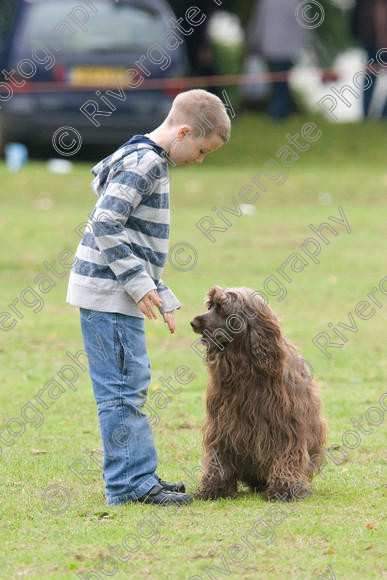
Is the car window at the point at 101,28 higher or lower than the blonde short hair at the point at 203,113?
higher

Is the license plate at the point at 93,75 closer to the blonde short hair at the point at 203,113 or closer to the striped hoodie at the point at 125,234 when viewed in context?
the striped hoodie at the point at 125,234

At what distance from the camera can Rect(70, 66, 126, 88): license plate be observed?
1536 cm

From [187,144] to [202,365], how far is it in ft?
11.6

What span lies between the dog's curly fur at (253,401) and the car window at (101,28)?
36.6ft

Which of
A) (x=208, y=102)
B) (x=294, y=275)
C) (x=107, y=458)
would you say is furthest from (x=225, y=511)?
(x=294, y=275)

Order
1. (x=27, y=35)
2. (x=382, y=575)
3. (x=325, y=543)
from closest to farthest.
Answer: (x=382, y=575)
(x=325, y=543)
(x=27, y=35)

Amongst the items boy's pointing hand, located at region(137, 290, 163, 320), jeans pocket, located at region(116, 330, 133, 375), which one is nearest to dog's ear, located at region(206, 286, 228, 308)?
boy's pointing hand, located at region(137, 290, 163, 320)

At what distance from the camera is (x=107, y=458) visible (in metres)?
4.93

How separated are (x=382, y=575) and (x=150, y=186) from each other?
6.32ft

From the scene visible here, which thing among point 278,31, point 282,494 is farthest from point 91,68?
point 282,494

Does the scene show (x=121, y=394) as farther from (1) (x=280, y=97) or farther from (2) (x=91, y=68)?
(1) (x=280, y=97)

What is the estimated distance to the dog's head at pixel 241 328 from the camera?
482 centimetres

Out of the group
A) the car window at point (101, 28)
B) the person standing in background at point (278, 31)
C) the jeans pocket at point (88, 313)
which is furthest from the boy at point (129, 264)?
the person standing in background at point (278, 31)

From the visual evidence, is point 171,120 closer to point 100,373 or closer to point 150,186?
point 150,186
